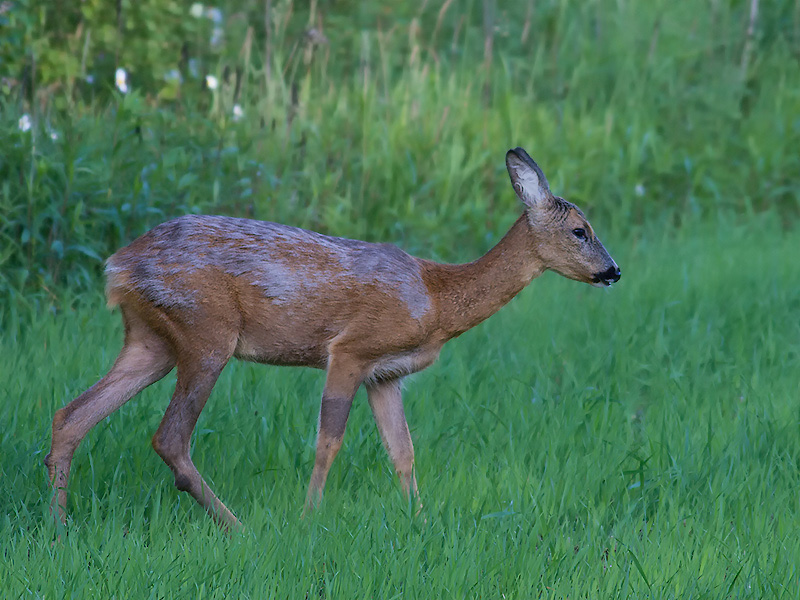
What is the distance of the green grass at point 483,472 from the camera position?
13.3 feet

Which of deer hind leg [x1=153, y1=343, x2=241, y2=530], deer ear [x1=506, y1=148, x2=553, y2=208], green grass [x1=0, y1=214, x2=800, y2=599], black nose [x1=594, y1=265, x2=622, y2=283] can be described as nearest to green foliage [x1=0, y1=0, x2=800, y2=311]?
green grass [x1=0, y1=214, x2=800, y2=599]

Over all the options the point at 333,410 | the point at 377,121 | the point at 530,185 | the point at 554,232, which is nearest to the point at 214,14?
the point at 377,121

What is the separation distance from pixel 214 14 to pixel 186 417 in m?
6.39

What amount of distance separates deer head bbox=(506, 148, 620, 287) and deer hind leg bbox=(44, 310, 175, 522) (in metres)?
1.84

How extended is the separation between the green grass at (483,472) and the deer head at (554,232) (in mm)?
837

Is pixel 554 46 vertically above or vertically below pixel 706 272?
above

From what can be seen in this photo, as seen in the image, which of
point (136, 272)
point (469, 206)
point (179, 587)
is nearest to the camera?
point (179, 587)

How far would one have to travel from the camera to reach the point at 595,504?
195 inches

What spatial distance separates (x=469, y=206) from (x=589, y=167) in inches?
60.9

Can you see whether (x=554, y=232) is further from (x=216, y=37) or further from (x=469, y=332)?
(x=216, y=37)

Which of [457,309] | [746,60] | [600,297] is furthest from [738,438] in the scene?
[746,60]

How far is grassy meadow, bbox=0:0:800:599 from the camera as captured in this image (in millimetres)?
4230

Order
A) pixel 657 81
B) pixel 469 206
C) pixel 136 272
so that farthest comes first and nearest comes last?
pixel 657 81
pixel 469 206
pixel 136 272

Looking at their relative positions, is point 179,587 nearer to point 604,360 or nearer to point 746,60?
point 604,360
